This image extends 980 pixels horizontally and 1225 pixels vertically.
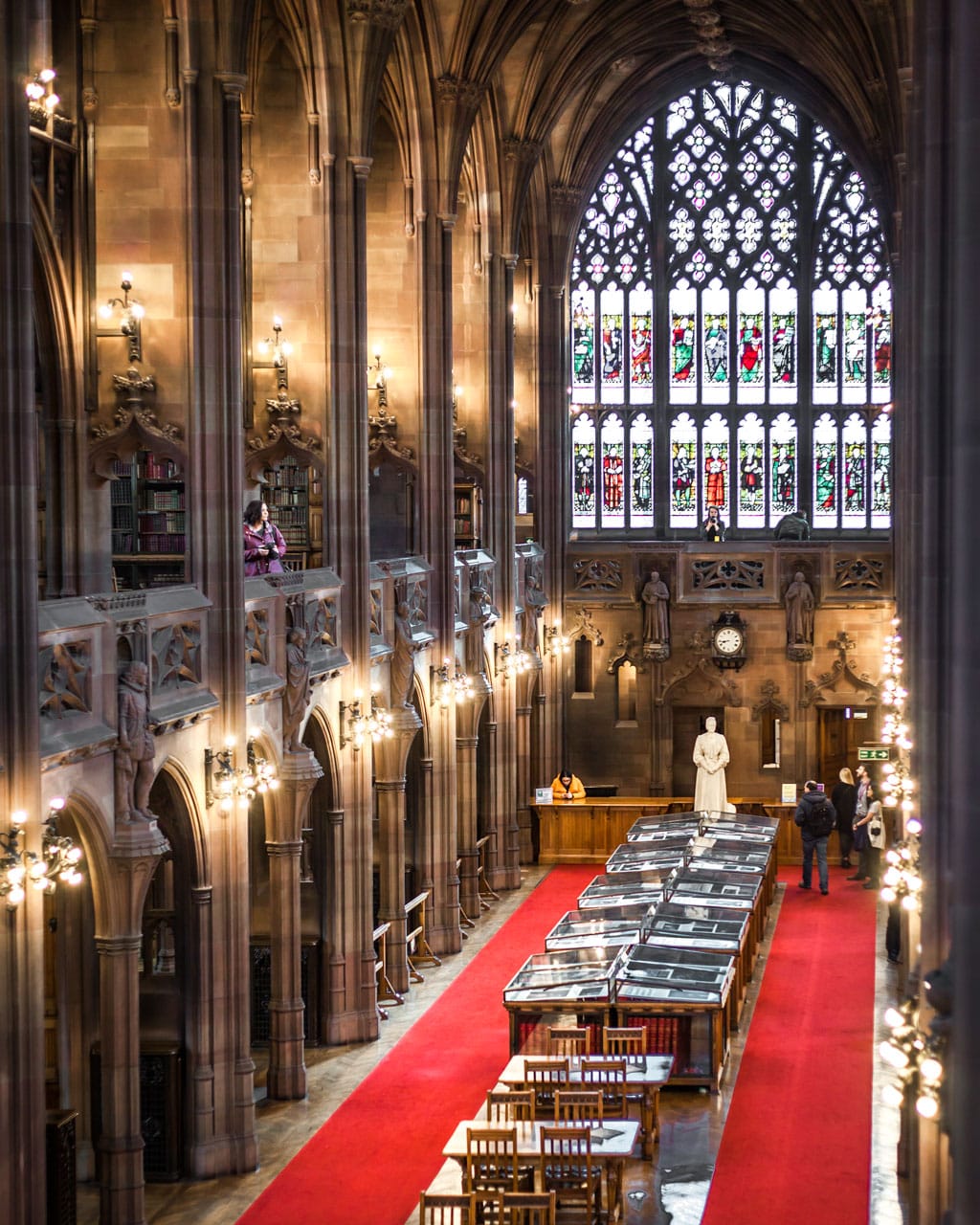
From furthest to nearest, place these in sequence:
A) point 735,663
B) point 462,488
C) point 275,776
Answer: point 735,663
point 462,488
point 275,776

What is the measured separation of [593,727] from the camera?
105 feet

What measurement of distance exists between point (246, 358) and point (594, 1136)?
347 inches

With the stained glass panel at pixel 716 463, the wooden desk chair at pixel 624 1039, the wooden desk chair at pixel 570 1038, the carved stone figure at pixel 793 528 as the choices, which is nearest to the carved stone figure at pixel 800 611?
the carved stone figure at pixel 793 528

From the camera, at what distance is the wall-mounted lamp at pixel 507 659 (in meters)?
26.9

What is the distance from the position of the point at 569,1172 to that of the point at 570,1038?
9.76 feet

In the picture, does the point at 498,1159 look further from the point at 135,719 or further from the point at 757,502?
the point at 757,502

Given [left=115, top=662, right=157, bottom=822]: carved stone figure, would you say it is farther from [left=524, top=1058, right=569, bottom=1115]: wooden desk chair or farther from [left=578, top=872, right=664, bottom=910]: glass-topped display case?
[left=578, top=872, right=664, bottom=910]: glass-topped display case

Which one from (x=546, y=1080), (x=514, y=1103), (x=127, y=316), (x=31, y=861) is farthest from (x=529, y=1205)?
(x=127, y=316)

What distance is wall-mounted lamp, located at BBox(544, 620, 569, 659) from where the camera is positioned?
102 ft

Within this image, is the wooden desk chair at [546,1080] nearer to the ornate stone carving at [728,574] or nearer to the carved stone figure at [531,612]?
the carved stone figure at [531,612]

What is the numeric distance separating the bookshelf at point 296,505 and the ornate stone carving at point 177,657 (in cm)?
884

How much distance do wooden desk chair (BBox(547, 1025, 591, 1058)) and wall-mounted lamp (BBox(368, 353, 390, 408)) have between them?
9.07m

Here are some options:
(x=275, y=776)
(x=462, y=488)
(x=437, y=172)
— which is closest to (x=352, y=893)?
(x=275, y=776)

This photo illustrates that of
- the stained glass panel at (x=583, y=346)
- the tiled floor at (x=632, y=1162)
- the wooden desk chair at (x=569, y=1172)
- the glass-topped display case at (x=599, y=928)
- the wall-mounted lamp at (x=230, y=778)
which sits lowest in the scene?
the tiled floor at (x=632, y=1162)
